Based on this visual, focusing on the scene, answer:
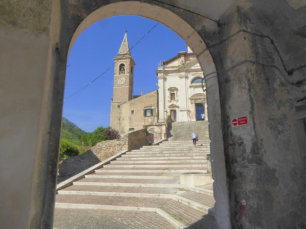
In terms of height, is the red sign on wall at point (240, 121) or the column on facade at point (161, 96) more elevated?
the column on facade at point (161, 96)

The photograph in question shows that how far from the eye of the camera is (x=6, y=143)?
1.69m

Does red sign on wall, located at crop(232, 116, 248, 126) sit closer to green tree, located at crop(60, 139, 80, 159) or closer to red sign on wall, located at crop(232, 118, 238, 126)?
red sign on wall, located at crop(232, 118, 238, 126)

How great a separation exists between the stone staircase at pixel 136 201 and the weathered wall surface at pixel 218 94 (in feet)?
Result: 4.18

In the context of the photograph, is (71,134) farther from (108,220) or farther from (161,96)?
(108,220)

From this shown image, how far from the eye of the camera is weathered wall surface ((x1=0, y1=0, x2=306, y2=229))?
5.77ft

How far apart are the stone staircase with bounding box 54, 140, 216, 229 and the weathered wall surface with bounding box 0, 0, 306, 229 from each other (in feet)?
4.18

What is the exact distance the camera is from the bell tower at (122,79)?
119 feet

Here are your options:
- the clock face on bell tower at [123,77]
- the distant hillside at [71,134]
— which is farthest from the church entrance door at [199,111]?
the distant hillside at [71,134]

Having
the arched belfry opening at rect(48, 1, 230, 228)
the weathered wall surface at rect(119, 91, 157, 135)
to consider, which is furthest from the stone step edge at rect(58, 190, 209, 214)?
the weathered wall surface at rect(119, 91, 157, 135)

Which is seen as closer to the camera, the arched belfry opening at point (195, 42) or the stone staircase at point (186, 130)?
the arched belfry opening at point (195, 42)

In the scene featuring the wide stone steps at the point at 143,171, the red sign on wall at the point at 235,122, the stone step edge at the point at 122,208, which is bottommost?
the stone step edge at the point at 122,208

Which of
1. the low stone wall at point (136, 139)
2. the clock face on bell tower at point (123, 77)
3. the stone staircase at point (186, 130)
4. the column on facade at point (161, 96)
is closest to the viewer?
the low stone wall at point (136, 139)

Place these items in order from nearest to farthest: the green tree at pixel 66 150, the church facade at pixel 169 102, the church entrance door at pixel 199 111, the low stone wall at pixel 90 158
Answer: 1. the low stone wall at pixel 90 158
2. the green tree at pixel 66 150
3. the church facade at pixel 169 102
4. the church entrance door at pixel 199 111

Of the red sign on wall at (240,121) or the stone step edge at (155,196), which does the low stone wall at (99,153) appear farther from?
the red sign on wall at (240,121)
